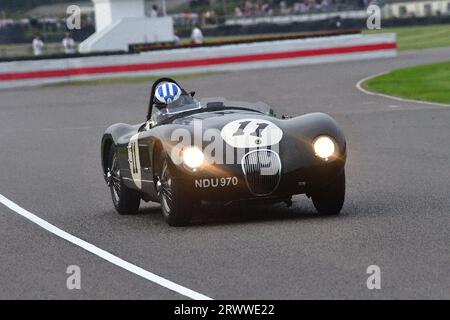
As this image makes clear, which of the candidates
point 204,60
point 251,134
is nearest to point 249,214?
point 251,134

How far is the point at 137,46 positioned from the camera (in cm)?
4562

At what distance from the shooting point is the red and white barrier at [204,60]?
134ft

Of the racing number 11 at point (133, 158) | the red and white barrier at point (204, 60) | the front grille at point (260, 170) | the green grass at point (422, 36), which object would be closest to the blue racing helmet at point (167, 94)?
the racing number 11 at point (133, 158)

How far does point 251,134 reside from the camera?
10148 mm

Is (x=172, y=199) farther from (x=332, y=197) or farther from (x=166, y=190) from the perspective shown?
(x=332, y=197)

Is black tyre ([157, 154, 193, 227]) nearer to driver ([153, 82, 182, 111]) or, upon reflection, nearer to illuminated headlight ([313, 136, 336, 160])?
illuminated headlight ([313, 136, 336, 160])

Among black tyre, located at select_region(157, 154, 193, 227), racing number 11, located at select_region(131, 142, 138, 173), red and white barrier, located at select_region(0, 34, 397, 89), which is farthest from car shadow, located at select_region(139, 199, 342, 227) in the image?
red and white barrier, located at select_region(0, 34, 397, 89)

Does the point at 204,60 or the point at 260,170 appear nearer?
the point at 260,170

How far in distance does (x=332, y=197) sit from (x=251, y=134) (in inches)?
34.3

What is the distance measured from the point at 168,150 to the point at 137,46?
3564 cm

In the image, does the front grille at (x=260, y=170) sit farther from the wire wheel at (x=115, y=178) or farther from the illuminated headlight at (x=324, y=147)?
the wire wheel at (x=115, y=178)

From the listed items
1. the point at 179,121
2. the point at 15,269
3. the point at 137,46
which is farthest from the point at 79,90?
the point at 15,269
